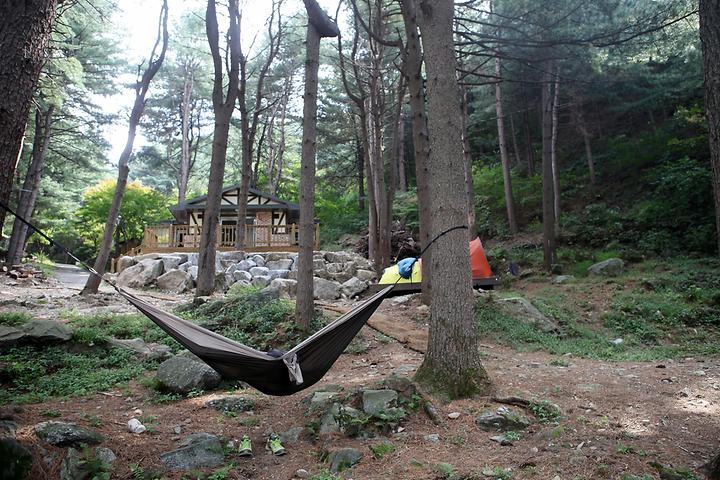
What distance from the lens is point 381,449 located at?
2459 millimetres

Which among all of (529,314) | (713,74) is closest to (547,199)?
(529,314)

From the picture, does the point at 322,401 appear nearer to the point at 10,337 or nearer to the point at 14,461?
the point at 14,461

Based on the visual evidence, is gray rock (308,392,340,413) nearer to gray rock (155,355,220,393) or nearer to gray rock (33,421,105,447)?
gray rock (155,355,220,393)

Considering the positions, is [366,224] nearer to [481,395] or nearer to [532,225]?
[532,225]

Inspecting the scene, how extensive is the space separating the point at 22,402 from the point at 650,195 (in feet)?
46.4

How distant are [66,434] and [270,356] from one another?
44.1 inches

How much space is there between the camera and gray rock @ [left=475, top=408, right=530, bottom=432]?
265 centimetres

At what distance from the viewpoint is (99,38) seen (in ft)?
44.3

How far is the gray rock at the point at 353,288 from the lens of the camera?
8.81 meters

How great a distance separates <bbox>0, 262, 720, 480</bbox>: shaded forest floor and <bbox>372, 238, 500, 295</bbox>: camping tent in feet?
7.30

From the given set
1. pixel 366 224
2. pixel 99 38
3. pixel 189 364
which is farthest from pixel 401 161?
pixel 189 364

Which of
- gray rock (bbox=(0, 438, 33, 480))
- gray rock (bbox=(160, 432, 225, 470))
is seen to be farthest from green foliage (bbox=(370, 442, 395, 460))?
gray rock (bbox=(0, 438, 33, 480))

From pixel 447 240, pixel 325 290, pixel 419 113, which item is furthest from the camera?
pixel 325 290

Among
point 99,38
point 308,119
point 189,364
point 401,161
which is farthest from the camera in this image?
point 401,161
